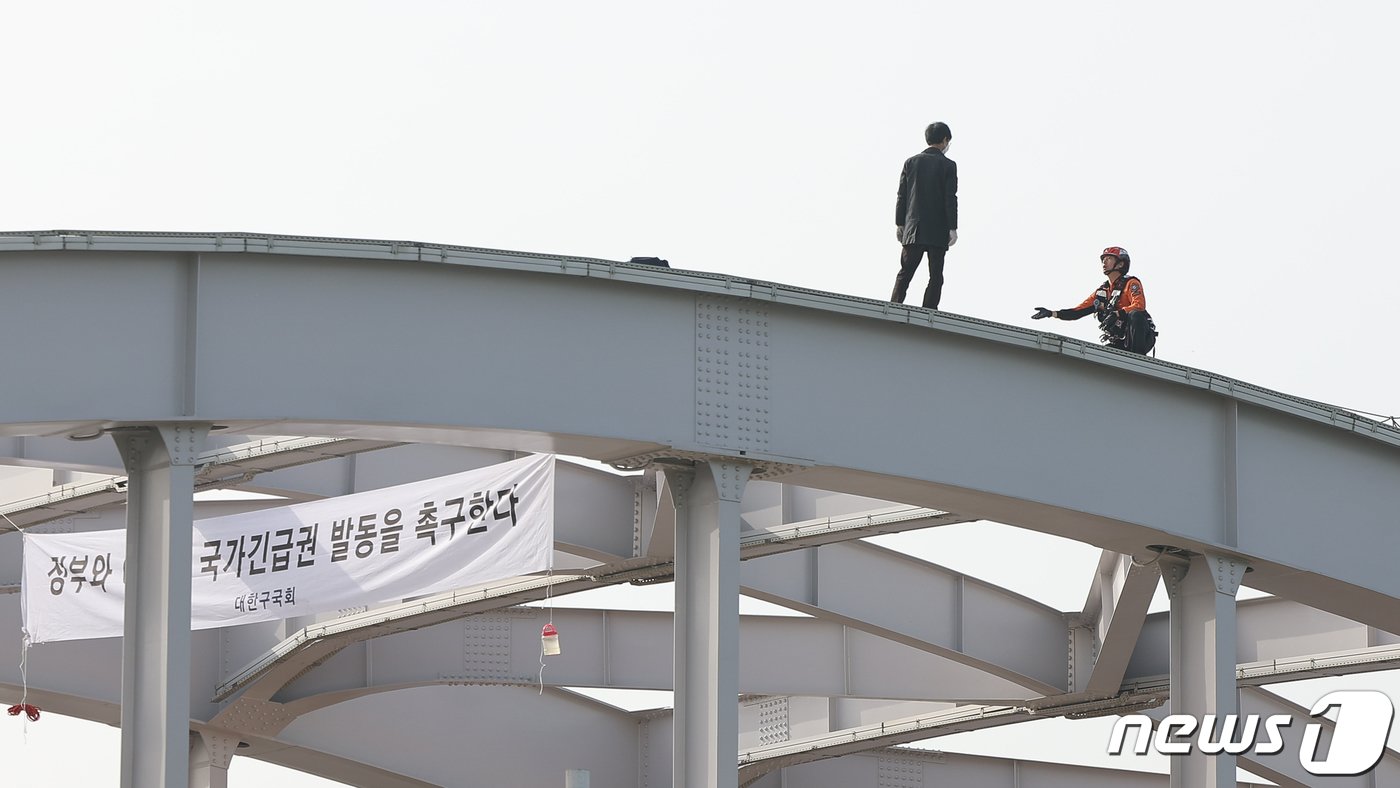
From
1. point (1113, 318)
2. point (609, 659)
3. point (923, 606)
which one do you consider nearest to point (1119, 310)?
point (1113, 318)

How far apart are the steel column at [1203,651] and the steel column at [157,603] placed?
7.72m

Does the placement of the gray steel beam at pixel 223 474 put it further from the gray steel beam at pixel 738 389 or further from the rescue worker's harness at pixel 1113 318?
the rescue worker's harness at pixel 1113 318

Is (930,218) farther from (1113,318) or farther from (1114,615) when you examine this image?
(1114,615)

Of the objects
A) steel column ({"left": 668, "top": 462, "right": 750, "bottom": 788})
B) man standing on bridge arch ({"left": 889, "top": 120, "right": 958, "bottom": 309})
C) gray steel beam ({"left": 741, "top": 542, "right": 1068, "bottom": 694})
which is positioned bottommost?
steel column ({"left": 668, "top": 462, "right": 750, "bottom": 788})

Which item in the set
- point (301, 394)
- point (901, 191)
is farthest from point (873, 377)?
point (301, 394)

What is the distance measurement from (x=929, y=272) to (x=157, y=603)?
22.1 ft

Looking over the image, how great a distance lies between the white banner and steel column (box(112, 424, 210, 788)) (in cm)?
265

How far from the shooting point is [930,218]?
1675 cm

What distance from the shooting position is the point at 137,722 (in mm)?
13438

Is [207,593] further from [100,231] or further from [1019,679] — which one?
[1019,679]

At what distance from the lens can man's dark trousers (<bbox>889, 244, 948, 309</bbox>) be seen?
54.9 feet

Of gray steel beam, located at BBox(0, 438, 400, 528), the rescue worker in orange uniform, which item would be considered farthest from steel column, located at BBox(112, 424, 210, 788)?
the rescue worker in orange uniform

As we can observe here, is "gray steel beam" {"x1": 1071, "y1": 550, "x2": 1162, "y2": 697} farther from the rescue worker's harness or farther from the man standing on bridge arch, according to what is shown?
the man standing on bridge arch

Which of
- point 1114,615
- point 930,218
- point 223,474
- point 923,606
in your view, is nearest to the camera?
point 930,218
